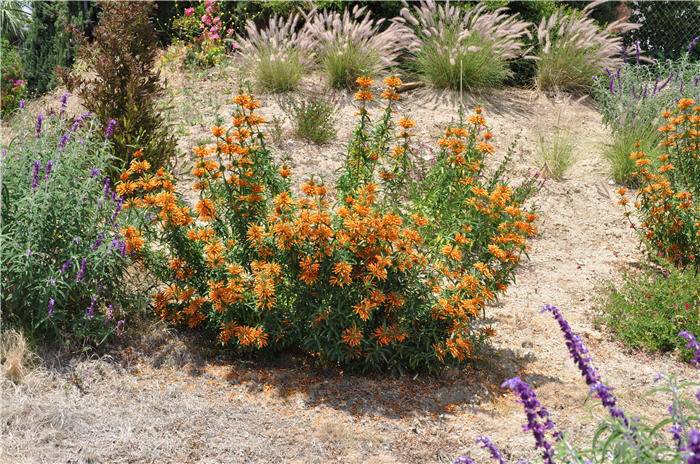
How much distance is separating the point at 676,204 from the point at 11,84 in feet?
28.3

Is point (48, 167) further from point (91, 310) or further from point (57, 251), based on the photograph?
point (91, 310)

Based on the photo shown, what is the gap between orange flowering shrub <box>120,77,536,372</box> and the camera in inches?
128

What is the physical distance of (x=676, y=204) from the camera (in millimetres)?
4945

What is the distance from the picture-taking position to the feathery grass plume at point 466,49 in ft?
26.9

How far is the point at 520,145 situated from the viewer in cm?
749

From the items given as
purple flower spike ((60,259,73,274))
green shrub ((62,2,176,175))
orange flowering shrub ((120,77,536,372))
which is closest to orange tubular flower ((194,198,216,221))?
orange flowering shrub ((120,77,536,372))

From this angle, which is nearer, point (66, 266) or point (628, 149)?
point (66, 266)

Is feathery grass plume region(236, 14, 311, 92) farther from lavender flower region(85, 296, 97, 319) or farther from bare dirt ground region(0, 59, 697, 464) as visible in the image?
lavender flower region(85, 296, 97, 319)

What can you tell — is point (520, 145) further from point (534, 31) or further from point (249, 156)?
point (249, 156)

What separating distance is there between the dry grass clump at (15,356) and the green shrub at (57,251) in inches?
4.0

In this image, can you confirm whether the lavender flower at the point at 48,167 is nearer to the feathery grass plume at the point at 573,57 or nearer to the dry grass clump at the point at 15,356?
the dry grass clump at the point at 15,356

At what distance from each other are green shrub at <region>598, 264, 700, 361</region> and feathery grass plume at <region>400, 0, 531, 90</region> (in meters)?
4.53

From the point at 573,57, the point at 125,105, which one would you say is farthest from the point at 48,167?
the point at 573,57

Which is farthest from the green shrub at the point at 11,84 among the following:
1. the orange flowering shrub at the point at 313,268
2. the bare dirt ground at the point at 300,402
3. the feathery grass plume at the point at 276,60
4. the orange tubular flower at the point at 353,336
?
the orange tubular flower at the point at 353,336
